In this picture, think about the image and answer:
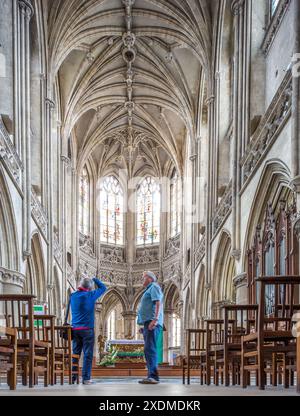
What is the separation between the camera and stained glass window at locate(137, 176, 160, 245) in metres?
34.6

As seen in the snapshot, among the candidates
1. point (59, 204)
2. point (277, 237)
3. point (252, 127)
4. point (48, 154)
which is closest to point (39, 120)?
point (48, 154)

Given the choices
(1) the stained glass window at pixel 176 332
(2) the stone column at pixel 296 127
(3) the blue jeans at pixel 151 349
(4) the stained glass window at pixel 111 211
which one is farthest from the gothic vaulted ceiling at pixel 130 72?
(3) the blue jeans at pixel 151 349

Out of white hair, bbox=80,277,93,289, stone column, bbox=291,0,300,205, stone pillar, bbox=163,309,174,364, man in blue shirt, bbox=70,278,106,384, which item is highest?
stone column, bbox=291,0,300,205

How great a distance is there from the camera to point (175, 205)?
1307 inches

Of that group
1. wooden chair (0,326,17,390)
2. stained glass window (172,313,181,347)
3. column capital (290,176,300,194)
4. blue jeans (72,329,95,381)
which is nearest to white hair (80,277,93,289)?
blue jeans (72,329,95,381)

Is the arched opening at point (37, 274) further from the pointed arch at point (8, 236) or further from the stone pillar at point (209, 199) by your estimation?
the stone pillar at point (209, 199)

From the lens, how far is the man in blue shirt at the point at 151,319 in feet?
26.0

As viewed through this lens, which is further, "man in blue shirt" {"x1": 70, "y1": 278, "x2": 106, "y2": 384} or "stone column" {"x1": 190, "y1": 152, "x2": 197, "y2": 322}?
"stone column" {"x1": 190, "y1": 152, "x2": 197, "y2": 322}

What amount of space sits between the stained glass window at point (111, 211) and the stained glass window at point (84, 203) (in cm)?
110

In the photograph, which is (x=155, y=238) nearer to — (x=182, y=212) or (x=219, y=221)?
(x=182, y=212)

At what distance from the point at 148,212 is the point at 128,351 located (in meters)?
15.0

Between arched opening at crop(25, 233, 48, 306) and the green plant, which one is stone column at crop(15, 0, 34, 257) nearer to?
arched opening at crop(25, 233, 48, 306)

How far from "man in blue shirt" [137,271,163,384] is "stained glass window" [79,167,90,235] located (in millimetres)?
24830

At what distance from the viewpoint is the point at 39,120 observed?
64.9 ft
